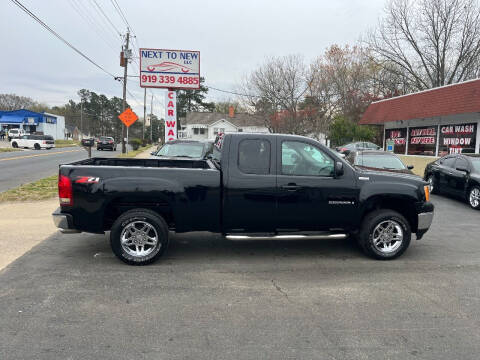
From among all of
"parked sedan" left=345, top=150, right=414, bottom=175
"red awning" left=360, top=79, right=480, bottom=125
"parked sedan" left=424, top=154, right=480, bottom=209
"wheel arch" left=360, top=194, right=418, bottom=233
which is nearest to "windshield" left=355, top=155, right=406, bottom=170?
"parked sedan" left=345, top=150, right=414, bottom=175

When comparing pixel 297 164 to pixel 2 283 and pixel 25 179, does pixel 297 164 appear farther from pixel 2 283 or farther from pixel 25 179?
pixel 25 179

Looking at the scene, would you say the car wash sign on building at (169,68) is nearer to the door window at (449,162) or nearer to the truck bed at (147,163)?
the door window at (449,162)

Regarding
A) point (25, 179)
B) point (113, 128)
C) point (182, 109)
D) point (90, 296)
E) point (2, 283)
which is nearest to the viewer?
point (90, 296)

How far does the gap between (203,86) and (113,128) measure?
4543 centimetres

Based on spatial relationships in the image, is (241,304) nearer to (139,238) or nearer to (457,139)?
(139,238)

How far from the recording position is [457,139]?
59.2 ft

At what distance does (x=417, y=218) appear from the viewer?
5.41 metres

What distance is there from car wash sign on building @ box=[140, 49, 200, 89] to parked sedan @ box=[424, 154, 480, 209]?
433 inches

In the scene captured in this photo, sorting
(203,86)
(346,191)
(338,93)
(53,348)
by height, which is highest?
(203,86)

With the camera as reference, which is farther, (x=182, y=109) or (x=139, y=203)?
(x=182, y=109)

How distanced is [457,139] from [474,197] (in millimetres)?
9897

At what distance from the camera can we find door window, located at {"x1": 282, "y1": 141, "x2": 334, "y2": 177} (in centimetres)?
515

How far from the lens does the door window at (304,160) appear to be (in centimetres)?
515

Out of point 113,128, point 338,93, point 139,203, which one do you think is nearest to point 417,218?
point 139,203
